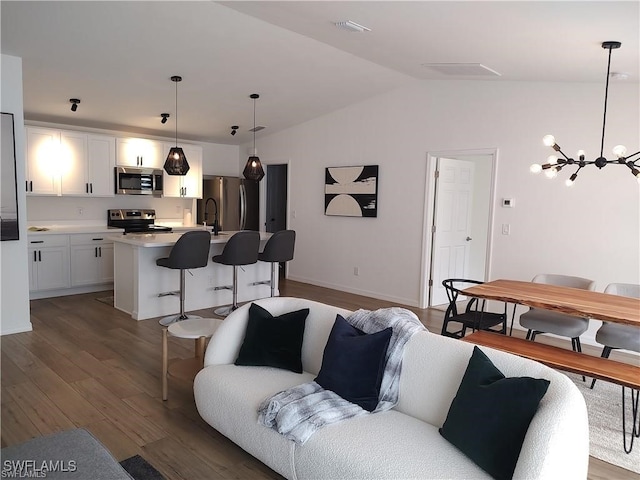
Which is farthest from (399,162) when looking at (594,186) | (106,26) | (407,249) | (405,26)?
(106,26)

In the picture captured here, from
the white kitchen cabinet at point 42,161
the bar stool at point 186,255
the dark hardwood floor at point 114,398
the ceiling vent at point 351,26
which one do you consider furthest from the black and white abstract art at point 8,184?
the ceiling vent at point 351,26

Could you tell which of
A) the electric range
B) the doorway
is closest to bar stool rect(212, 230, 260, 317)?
the electric range

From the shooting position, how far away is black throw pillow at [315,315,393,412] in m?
2.40

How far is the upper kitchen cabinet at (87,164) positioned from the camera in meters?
6.29

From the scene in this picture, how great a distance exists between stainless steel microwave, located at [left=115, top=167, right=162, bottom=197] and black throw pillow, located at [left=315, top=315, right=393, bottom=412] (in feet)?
17.5

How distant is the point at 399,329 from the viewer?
2518mm

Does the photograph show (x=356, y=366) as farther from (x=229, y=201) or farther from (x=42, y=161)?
(x=229, y=201)

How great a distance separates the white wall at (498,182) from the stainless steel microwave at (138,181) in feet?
6.90

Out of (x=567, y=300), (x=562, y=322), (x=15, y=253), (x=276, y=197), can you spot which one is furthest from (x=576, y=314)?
(x=276, y=197)

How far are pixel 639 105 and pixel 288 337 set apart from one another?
13.2 ft

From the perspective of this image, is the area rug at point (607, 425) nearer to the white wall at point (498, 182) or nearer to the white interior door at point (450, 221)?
the white wall at point (498, 182)

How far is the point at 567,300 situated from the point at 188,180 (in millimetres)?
6043

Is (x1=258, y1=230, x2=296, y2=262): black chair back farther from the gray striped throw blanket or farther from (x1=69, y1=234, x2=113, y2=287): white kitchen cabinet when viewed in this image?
the gray striped throw blanket

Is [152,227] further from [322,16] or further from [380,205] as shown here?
[322,16]
